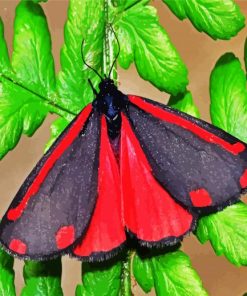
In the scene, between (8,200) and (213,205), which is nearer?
(213,205)

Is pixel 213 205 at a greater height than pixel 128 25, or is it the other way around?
pixel 128 25

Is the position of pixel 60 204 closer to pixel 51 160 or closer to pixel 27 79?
pixel 51 160

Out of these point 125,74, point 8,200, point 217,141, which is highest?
point 217,141

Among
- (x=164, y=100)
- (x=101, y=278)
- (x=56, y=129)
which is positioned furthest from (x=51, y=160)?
(x=164, y=100)

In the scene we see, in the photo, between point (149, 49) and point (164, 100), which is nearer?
point (149, 49)

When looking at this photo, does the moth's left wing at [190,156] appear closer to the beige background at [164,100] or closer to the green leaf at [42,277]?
the green leaf at [42,277]

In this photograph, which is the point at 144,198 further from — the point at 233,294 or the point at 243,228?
the point at 233,294

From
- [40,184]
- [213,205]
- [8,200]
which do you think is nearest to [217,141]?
[213,205]

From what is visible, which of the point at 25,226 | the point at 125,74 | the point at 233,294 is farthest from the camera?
the point at 233,294
